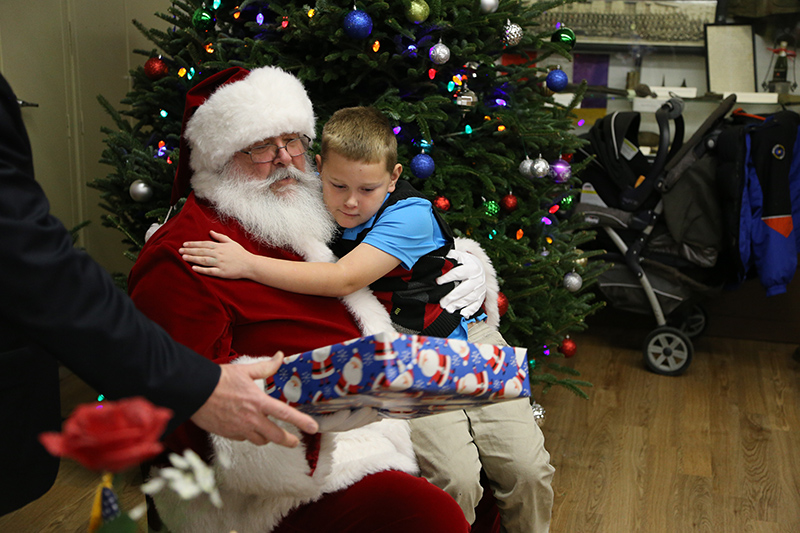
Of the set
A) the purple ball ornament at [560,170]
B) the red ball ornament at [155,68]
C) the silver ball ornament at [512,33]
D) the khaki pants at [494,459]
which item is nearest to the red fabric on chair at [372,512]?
the khaki pants at [494,459]

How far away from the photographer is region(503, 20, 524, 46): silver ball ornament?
2.40 m

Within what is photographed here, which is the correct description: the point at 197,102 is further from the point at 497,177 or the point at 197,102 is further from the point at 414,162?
the point at 497,177

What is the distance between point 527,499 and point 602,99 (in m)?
3.35

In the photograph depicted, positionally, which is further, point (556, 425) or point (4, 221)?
point (556, 425)

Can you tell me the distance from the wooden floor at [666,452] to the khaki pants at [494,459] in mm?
516

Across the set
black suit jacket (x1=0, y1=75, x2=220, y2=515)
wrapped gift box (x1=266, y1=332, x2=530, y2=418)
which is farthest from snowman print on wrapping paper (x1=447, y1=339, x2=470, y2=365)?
black suit jacket (x1=0, y1=75, x2=220, y2=515)

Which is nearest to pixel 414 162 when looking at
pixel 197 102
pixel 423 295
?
pixel 423 295

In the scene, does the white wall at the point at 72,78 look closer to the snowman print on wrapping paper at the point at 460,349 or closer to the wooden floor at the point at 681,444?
the wooden floor at the point at 681,444

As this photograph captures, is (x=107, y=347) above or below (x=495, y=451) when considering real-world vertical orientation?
above

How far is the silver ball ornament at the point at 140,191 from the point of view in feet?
7.86

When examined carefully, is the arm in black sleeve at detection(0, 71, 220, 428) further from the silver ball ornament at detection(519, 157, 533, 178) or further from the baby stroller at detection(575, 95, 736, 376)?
the baby stroller at detection(575, 95, 736, 376)

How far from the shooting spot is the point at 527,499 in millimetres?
1783

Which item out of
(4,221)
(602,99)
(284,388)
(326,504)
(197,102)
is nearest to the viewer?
(4,221)

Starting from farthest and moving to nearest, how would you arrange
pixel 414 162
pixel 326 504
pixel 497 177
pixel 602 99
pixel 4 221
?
pixel 602 99 → pixel 497 177 → pixel 414 162 → pixel 326 504 → pixel 4 221
